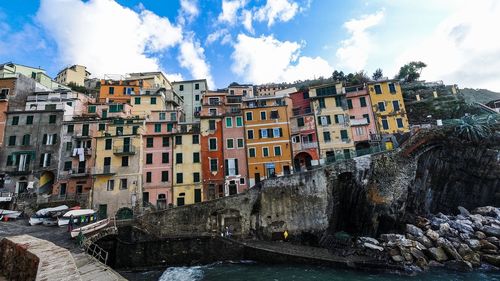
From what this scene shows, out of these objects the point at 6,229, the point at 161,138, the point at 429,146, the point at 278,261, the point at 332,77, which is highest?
the point at 332,77

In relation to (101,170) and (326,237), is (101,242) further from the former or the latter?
(326,237)

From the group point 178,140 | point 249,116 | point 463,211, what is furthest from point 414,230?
point 178,140

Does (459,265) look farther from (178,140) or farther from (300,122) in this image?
(178,140)

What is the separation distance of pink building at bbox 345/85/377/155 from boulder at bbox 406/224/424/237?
1165 centimetres

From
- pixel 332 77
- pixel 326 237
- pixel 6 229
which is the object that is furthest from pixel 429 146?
pixel 6 229

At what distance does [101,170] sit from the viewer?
31.5 m

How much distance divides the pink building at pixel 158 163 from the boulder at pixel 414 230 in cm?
2831

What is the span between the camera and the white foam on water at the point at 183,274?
19781 millimetres

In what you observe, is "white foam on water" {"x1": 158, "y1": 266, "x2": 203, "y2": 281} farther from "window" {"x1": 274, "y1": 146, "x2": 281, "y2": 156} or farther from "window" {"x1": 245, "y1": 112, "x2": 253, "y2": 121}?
"window" {"x1": 245, "y1": 112, "x2": 253, "y2": 121}

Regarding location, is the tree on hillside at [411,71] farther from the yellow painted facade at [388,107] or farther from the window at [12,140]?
the window at [12,140]

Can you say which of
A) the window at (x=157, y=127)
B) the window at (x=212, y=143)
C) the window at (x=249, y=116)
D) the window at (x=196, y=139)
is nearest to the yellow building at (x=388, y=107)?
the window at (x=249, y=116)

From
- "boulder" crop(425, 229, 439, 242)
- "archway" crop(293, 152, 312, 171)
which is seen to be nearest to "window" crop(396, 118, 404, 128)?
"archway" crop(293, 152, 312, 171)

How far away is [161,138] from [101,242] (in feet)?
50.3

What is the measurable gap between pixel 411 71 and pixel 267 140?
37220 millimetres
